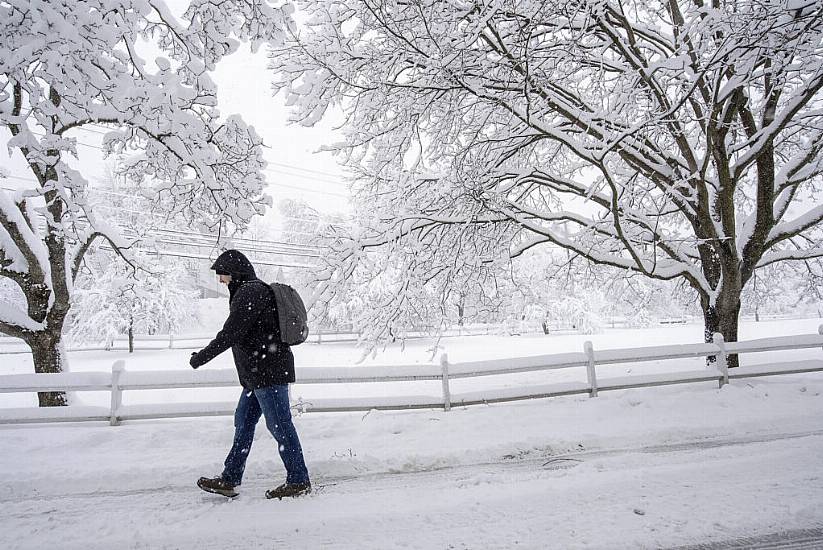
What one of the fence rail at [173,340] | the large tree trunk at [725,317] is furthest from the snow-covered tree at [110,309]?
the large tree trunk at [725,317]

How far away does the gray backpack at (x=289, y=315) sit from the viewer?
11.4 feet


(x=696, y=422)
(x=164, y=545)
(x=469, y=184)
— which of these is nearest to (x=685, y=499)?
(x=696, y=422)

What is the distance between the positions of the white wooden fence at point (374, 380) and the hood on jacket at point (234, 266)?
312 cm

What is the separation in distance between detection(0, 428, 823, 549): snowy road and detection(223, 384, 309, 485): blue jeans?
0.22 m

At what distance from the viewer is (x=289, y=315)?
3.53 metres

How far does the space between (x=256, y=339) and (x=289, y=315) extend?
13.0 inches

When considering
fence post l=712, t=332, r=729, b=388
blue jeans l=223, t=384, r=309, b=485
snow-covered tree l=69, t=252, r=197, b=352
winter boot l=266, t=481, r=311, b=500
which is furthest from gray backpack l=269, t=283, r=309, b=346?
snow-covered tree l=69, t=252, r=197, b=352

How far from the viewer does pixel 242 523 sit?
304cm

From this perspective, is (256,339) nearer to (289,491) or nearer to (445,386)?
(289,491)

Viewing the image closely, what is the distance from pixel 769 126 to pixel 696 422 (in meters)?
5.21

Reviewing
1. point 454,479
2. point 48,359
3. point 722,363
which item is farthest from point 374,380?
point 722,363

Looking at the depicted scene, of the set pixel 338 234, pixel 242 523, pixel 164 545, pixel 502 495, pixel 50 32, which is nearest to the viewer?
pixel 164 545

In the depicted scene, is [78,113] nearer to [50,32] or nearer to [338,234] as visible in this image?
[50,32]

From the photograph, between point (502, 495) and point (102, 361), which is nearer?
point (502, 495)
